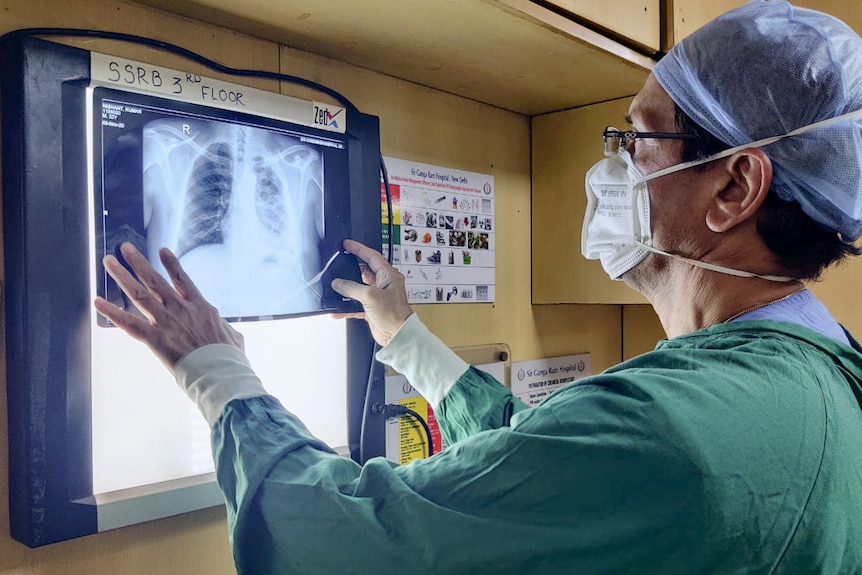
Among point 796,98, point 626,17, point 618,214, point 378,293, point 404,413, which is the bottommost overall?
point 404,413

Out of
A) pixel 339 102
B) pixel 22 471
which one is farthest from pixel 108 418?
pixel 339 102

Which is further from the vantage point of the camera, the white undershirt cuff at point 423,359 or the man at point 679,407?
the white undershirt cuff at point 423,359

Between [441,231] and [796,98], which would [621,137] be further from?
[441,231]

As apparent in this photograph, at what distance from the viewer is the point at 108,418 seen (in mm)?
857

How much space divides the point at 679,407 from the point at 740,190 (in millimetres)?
317

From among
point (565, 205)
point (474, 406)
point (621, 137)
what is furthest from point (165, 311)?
point (565, 205)

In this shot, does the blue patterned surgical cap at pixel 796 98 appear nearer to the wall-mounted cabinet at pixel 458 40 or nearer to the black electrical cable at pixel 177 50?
the wall-mounted cabinet at pixel 458 40

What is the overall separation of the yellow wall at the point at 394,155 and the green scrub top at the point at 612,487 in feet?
0.93

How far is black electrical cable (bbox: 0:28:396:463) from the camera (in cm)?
80

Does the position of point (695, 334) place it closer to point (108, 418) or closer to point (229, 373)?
point (229, 373)

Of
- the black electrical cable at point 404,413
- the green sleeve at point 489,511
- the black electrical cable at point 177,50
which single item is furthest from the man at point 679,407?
the black electrical cable at point 404,413

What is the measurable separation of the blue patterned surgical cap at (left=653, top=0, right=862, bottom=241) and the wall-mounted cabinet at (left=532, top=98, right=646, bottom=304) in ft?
1.89

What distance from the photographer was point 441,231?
132 centimetres

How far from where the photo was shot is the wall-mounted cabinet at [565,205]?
55.8 inches
